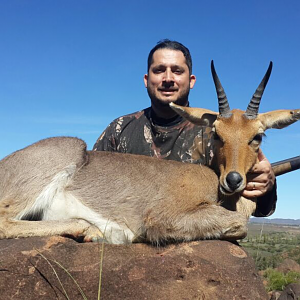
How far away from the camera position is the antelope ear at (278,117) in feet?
24.2

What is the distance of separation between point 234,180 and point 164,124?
431cm

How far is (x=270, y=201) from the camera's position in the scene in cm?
803

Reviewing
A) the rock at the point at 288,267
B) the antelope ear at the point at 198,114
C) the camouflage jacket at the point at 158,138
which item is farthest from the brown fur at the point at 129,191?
the rock at the point at 288,267

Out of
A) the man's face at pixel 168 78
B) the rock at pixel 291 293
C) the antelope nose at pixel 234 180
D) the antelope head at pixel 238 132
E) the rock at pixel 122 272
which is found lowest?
the rock at pixel 291 293

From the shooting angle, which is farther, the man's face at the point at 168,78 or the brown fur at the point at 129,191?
the man's face at the point at 168,78

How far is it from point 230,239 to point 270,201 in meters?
1.88

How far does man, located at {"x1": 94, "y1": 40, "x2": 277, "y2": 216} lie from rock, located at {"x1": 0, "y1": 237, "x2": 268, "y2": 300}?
164 inches

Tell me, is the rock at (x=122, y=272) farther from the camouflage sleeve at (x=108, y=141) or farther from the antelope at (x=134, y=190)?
the camouflage sleeve at (x=108, y=141)

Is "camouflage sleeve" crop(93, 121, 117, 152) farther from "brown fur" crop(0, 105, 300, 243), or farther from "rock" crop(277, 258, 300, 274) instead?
"rock" crop(277, 258, 300, 274)

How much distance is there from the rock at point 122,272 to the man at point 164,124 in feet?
13.6

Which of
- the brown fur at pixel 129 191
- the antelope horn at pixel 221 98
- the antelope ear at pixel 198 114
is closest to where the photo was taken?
the brown fur at pixel 129 191

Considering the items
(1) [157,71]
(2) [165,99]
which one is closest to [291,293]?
(2) [165,99]

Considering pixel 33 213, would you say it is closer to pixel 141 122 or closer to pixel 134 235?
pixel 134 235

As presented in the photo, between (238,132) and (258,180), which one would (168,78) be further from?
(258,180)
